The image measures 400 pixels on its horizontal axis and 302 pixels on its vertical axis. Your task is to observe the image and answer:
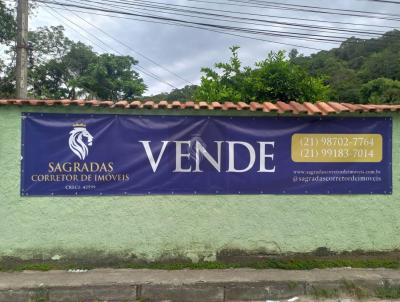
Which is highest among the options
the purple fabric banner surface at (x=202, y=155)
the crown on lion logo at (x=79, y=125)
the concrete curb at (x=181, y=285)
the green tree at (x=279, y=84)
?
the green tree at (x=279, y=84)

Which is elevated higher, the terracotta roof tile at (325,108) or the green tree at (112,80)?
the green tree at (112,80)

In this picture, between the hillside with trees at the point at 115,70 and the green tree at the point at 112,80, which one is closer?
the hillside with trees at the point at 115,70

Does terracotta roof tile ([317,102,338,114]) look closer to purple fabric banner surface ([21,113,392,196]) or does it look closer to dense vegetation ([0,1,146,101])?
purple fabric banner surface ([21,113,392,196])

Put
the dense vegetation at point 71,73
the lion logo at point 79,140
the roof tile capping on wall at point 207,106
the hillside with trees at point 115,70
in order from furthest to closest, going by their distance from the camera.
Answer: the dense vegetation at point 71,73 → the hillside with trees at point 115,70 → the lion logo at point 79,140 → the roof tile capping on wall at point 207,106

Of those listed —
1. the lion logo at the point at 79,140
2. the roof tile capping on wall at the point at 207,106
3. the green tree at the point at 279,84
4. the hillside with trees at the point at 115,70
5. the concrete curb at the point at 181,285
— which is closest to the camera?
the concrete curb at the point at 181,285

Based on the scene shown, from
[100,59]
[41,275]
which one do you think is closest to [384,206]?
[41,275]

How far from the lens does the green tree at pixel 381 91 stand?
110 ft

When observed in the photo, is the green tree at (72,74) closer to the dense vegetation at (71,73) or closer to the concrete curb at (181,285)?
the dense vegetation at (71,73)

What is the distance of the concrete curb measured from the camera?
4.82m

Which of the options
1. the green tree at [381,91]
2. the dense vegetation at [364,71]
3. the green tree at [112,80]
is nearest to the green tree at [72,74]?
the green tree at [112,80]

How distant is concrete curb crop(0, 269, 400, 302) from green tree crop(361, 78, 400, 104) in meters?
30.6

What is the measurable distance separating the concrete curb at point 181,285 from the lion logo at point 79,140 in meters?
1.55

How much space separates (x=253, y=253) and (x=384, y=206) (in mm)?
1963

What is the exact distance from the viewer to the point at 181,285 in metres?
4.96
